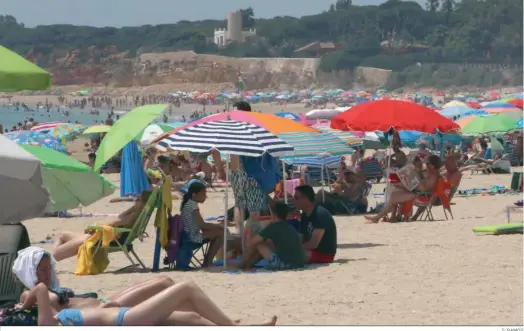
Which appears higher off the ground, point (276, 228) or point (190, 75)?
point (276, 228)

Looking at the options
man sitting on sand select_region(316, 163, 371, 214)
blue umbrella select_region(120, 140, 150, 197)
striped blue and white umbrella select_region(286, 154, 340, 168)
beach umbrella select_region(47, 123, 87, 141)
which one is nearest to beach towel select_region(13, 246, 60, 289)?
blue umbrella select_region(120, 140, 150, 197)

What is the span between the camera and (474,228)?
10016 millimetres

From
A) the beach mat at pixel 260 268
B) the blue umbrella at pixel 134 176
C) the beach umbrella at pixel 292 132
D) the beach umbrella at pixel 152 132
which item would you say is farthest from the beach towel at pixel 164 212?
the beach umbrella at pixel 152 132

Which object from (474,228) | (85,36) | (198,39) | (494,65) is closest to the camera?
(474,228)

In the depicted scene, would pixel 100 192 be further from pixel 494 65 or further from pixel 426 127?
pixel 494 65

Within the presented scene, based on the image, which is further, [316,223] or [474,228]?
[474,228]

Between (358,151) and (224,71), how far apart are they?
109 meters

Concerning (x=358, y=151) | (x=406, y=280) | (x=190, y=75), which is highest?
(x=406, y=280)

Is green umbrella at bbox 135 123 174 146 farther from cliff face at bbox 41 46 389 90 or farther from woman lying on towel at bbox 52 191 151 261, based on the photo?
cliff face at bbox 41 46 389 90

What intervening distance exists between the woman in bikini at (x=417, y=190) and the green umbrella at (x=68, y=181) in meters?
2.87

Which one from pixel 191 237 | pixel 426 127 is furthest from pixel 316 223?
pixel 426 127

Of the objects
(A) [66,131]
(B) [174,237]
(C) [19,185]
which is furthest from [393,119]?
(A) [66,131]

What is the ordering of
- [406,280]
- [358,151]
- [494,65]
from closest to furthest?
1. [406,280]
2. [358,151]
3. [494,65]

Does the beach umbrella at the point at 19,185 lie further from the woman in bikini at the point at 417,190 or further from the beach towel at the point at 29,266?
the woman in bikini at the point at 417,190
